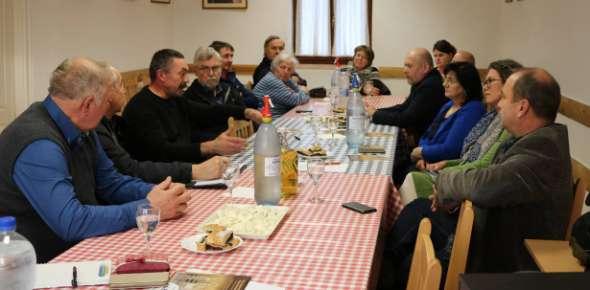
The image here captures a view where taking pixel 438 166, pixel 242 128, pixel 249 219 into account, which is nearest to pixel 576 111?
pixel 438 166

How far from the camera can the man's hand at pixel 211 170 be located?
2723mm

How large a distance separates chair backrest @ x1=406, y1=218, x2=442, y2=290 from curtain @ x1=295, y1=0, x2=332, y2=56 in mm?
6580

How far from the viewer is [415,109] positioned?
483 centimetres

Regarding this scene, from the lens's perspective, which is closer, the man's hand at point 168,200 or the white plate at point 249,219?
the white plate at point 249,219

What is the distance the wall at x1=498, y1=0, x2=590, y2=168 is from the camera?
445 centimetres

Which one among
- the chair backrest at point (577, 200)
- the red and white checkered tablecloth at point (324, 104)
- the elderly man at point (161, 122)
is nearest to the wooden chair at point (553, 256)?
the chair backrest at point (577, 200)

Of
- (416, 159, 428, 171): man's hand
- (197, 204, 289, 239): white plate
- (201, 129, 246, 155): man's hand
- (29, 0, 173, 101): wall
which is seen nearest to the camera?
(197, 204, 289, 239): white plate

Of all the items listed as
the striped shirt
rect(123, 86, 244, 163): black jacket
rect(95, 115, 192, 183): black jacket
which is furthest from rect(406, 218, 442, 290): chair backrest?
the striped shirt

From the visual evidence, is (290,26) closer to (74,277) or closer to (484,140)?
(484,140)

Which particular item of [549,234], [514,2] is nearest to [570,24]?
[514,2]

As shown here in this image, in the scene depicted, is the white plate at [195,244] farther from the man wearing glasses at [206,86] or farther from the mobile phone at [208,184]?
the man wearing glasses at [206,86]

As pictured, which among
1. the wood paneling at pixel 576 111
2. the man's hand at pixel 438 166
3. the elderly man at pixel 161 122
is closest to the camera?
the elderly man at pixel 161 122

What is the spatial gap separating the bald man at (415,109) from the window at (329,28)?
296cm

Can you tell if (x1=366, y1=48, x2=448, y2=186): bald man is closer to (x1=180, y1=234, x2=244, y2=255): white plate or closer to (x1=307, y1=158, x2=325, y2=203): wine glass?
(x1=307, y1=158, x2=325, y2=203): wine glass
